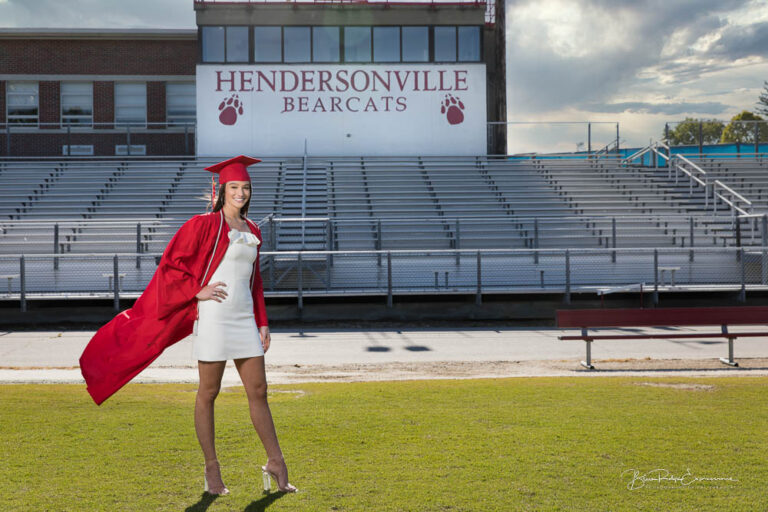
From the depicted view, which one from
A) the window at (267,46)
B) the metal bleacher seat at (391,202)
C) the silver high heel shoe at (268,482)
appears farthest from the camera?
the window at (267,46)

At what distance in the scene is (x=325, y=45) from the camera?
2862cm

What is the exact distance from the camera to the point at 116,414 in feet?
22.7

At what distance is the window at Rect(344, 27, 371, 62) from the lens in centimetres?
2858

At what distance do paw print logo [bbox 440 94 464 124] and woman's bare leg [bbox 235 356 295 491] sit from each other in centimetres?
2515

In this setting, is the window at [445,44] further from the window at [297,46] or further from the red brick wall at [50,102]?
the red brick wall at [50,102]

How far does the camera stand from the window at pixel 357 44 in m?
28.6

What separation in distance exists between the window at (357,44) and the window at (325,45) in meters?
0.34

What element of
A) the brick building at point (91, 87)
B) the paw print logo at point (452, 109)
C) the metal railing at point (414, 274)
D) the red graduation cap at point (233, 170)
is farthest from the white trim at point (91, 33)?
the red graduation cap at point (233, 170)

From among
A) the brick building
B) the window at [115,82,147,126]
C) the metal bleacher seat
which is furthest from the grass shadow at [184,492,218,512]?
the window at [115,82,147,126]

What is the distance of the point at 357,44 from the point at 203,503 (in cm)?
2587

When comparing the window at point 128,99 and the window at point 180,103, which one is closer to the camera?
the window at point 128,99

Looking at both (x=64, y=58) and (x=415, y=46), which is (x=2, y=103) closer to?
(x=64, y=58)

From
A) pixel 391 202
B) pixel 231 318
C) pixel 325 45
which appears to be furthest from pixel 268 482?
pixel 325 45

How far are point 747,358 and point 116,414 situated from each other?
918 cm
